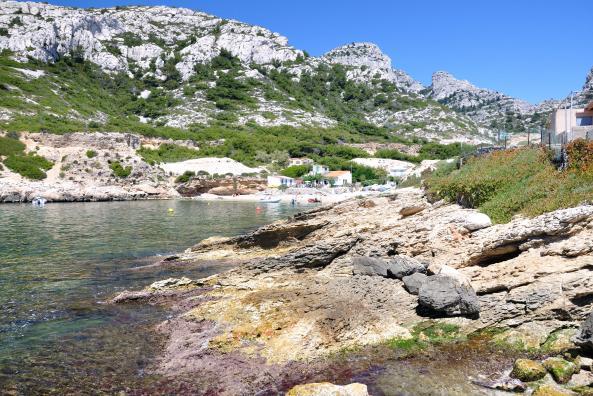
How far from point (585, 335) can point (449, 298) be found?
2.60 metres

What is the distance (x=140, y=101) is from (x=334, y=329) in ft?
450

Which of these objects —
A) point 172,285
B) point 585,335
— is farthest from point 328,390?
point 172,285

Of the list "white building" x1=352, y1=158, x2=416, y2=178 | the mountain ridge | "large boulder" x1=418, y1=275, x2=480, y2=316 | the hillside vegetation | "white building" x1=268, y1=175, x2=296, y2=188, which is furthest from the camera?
the mountain ridge

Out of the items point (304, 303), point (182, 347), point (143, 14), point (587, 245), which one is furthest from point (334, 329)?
point (143, 14)

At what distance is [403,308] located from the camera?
10445 mm

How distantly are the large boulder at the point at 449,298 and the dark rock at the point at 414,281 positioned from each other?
24.2 inches

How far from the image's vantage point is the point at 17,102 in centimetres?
10062

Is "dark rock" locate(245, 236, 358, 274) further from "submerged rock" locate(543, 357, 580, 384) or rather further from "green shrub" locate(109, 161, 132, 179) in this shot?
"green shrub" locate(109, 161, 132, 179)

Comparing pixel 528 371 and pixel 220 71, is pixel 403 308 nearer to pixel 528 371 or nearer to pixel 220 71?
pixel 528 371

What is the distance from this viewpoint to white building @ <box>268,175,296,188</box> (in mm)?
87938

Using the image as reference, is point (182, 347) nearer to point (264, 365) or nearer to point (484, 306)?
point (264, 365)

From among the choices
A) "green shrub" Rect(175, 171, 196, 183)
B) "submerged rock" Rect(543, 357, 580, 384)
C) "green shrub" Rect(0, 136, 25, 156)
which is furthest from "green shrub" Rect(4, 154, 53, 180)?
"submerged rock" Rect(543, 357, 580, 384)

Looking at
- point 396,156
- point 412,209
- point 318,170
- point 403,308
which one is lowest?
point 403,308

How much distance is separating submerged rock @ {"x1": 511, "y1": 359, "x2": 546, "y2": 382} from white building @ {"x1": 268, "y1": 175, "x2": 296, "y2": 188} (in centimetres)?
8000
